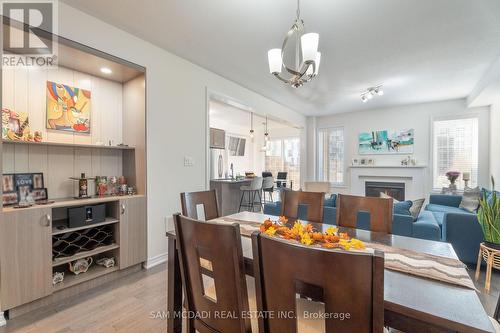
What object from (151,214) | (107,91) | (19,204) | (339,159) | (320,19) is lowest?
(151,214)

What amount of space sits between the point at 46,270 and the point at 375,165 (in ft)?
20.8

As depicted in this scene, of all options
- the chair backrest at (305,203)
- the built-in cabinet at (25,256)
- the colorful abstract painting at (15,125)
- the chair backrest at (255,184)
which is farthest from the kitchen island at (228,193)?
the colorful abstract painting at (15,125)

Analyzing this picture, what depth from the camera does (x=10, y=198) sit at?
6.70 ft

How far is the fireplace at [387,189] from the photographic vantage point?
5564 mm

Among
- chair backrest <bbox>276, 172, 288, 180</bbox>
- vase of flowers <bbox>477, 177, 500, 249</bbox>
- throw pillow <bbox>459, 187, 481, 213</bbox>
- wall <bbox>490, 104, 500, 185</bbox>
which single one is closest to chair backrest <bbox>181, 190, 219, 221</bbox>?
vase of flowers <bbox>477, 177, 500, 249</bbox>

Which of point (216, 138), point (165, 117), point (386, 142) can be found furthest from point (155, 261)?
point (386, 142)

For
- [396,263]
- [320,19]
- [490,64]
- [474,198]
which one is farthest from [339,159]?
[396,263]

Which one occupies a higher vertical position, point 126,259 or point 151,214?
point 151,214

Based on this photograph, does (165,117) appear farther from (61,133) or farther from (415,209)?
(415,209)

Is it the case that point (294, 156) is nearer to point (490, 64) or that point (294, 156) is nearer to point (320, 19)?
point (490, 64)

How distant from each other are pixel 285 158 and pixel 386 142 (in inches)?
148

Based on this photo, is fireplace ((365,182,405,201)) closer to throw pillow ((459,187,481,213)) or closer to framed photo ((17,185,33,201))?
throw pillow ((459,187,481,213))

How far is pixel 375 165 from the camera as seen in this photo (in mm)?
5887

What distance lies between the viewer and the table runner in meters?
0.95
